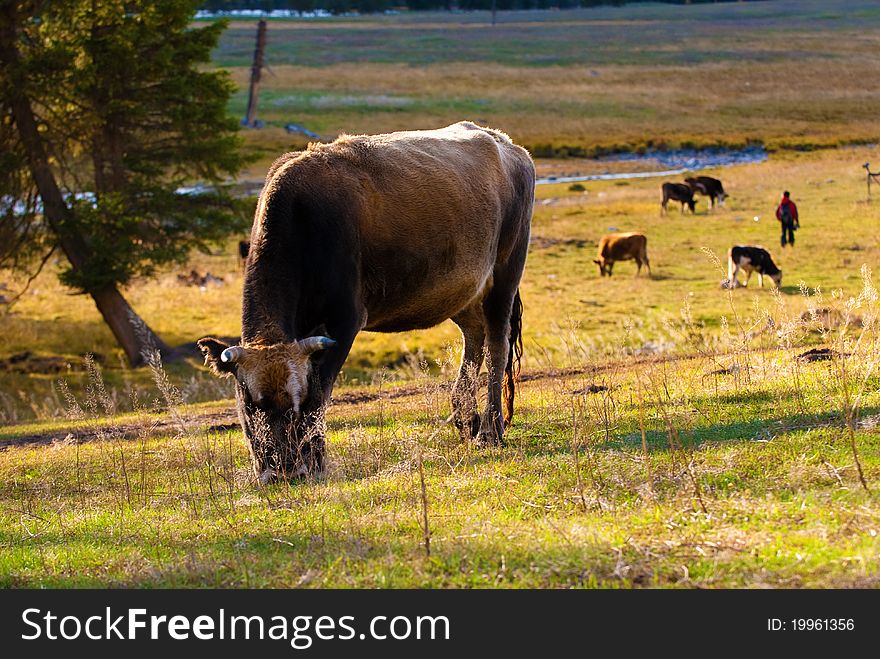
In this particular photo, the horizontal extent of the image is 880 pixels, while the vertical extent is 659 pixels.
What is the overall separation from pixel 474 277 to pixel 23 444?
759cm

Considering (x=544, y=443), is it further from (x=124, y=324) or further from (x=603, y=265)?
(x=603, y=265)

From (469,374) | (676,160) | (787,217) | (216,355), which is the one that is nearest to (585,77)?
(676,160)

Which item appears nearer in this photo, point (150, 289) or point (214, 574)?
point (214, 574)

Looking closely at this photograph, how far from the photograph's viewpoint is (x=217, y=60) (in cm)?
11331

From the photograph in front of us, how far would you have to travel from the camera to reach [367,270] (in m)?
10.1

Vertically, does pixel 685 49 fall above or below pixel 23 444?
above

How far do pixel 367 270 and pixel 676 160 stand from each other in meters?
58.8

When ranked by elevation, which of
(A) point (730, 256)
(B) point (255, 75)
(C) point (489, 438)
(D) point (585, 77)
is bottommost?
(A) point (730, 256)

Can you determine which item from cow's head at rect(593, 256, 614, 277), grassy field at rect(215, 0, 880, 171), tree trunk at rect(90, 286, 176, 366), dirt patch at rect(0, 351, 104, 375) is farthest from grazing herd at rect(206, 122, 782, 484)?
grassy field at rect(215, 0, 880, 171)

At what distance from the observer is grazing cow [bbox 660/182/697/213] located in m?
41.5

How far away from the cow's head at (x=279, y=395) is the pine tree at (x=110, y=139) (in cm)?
1609

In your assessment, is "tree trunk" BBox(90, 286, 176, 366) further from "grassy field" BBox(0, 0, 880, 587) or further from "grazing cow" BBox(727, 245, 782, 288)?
"grazing cow" BBox(727, 245, 782, 288)
